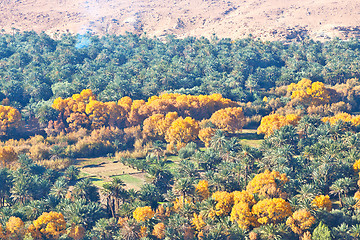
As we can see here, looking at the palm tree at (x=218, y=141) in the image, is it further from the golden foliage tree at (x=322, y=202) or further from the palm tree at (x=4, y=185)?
the palm tree at (x=4, y=185)

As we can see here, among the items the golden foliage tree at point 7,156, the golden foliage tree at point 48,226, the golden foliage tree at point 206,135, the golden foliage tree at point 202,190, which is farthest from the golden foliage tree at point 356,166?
the golden foliage tree at point 7,156

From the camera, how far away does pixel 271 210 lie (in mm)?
78875

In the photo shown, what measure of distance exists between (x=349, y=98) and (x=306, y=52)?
45.5m

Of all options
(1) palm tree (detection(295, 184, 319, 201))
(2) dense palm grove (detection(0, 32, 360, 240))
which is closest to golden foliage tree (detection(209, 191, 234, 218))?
(2) dense palm grove (detection(0, 32, 360, 240))

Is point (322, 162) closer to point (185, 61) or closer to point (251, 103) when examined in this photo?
point (251, 103)

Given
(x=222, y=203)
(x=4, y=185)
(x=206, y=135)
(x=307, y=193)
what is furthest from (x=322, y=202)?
(x=4, y=185)

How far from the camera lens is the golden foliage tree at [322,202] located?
81625 mm

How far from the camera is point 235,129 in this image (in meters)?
132

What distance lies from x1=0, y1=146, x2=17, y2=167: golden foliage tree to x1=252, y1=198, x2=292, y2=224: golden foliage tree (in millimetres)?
54475

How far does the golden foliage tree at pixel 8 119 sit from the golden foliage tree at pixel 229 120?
49923mm

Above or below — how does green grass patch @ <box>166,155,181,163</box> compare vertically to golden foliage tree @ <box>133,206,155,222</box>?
below

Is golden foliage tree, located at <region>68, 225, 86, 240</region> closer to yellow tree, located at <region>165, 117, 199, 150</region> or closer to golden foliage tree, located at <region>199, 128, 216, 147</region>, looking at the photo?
yellow tree, located at <region>165, 117, 199, 150</region>

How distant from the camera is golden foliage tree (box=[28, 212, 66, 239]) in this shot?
75.0 m

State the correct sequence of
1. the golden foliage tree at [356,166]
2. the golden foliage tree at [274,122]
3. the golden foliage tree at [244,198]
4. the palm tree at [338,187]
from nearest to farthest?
the golden foliage tree at [244,198] < the palm tree at [338,187] < the golden foliage tree at [356,166] < the golden foliage tree at [274,122]
